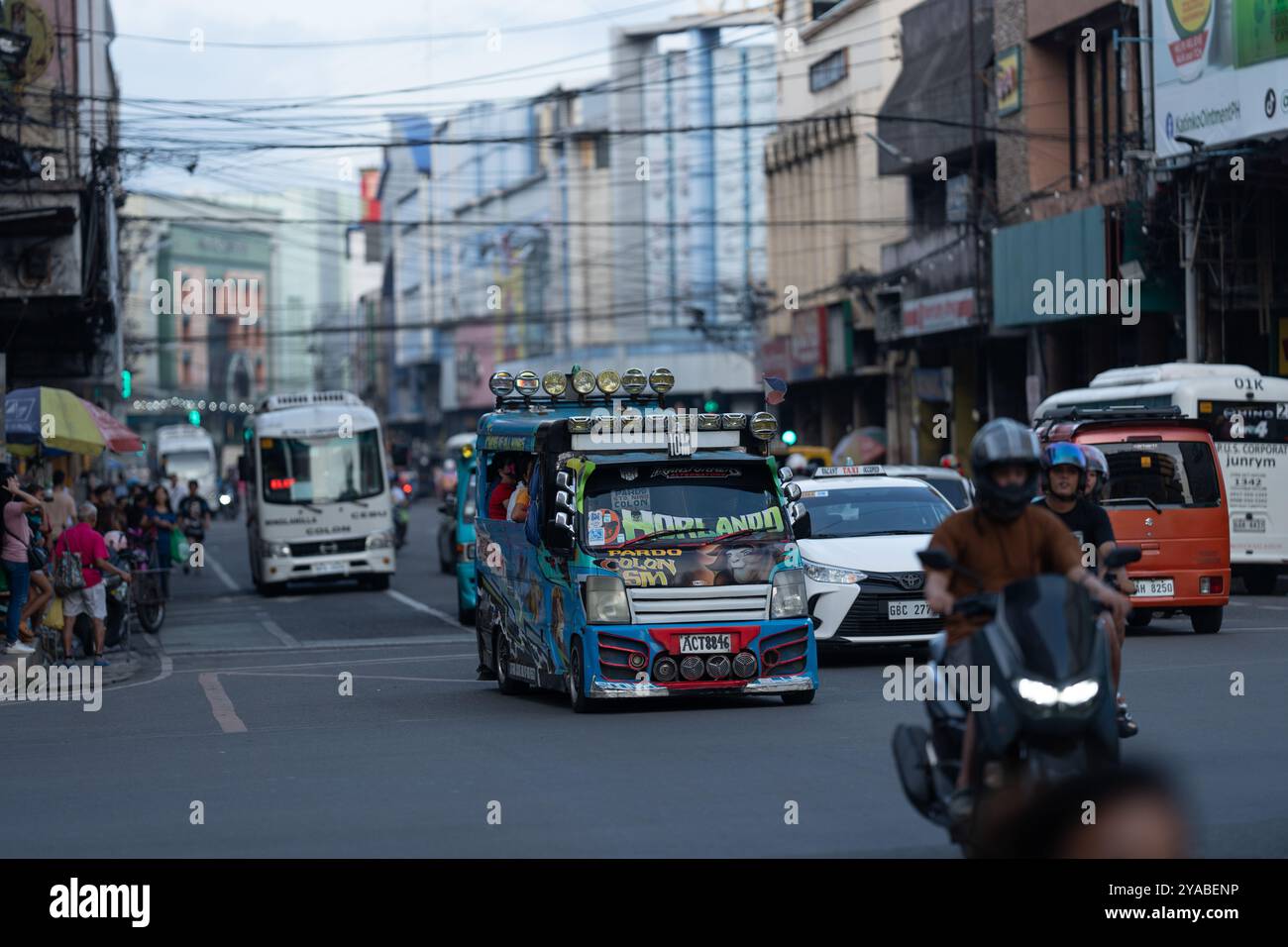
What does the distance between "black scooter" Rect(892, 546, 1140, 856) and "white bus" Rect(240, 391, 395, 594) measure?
90.9 feet

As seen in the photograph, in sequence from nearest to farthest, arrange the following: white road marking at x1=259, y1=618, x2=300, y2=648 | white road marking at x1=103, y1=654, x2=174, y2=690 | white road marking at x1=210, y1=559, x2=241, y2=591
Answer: white road marking at x1=103, y1=654, x2=174, y2=690 < white road marking at x1=259, y1=618, x2=300, y2=648 < white road marking at x1=210, y1=559, x2=241, y2=591

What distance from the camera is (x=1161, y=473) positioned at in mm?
21672

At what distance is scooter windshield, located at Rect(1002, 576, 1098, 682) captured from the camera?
23.2 ft

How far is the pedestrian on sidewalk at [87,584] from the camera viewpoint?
22.2 m

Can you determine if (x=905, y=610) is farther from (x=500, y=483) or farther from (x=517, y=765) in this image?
(x=517, y=765)

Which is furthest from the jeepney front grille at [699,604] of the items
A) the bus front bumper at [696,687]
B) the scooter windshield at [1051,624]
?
the scooter windshield at [1051,624]

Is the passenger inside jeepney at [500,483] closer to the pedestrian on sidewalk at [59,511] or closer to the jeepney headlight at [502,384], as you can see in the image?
the jeepney headlight at [502,384]

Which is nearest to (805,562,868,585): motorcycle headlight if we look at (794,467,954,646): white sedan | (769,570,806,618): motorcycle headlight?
(794,467,954,646): white sedan

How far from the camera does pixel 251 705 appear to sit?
1702 centimetres

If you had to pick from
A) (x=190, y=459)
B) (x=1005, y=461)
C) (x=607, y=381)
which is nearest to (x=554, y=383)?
(x=607, y=381)

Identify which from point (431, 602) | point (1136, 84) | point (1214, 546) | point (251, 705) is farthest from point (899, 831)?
point (1136, 84)

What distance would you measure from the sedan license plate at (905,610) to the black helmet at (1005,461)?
1017 centimetres

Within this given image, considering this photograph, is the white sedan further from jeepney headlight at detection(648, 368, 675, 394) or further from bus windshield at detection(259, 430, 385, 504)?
bus windshield at detection(259, 430, 385, 504)
